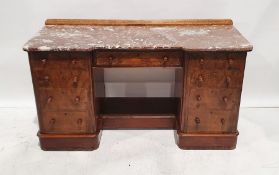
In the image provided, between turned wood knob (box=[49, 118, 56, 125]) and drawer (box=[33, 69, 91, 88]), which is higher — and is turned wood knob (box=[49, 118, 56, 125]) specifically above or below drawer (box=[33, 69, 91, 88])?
below

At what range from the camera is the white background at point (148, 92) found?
2191mm

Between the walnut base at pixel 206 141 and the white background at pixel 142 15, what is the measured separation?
2.43 ft

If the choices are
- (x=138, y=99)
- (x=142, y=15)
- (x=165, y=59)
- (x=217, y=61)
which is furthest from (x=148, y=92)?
(x=217, y=61)

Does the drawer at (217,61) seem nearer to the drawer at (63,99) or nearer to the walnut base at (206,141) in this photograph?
the walnut base at (206,141)

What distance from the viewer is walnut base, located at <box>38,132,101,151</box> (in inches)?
90.0

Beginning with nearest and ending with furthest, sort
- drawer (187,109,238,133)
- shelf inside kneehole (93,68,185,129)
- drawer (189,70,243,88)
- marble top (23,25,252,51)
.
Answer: marble top (23,25,252,51), drawer (189,70,243,88), drawer (187,109,238,133), shelf inside kneehole (93,68,185,129)

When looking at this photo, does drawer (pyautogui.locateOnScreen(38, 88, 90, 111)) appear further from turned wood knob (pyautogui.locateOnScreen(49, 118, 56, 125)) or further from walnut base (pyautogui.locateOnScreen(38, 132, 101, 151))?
walnut base (pyautogui.locateOnScreen(38, 132, 101, 151))

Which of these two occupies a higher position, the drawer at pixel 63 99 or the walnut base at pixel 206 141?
the drawer at pixel 63 99

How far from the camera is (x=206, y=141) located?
2316 mm

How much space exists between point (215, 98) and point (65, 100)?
995 millimetres

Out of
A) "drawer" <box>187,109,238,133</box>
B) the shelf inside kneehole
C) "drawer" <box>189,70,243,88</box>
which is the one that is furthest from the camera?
the shelf inside kneehole

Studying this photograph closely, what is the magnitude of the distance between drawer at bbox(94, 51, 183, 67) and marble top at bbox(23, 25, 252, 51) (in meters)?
0.06

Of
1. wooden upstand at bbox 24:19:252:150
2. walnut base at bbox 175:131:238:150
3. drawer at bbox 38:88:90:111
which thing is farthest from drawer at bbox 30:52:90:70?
walnut base at bbox 175:131:238:150

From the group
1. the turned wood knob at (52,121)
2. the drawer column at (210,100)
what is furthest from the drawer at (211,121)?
the turned wood knob at (52,121)
